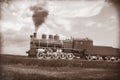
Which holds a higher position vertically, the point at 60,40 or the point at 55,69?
the point at 60,40

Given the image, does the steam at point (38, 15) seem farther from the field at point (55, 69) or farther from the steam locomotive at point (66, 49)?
the field at point (55, 69)

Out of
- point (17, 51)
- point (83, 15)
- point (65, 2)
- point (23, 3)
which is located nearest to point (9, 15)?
point (23, 3)

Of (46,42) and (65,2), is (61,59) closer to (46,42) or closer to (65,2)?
(46,42)

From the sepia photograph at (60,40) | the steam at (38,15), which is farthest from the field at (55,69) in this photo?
the steam at (38,15)

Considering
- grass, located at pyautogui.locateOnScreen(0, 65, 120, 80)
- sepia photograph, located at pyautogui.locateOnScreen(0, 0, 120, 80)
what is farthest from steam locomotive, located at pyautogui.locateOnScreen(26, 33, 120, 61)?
grass, located at pyautogui.locateOnScreen(0, 65, 120, 80)

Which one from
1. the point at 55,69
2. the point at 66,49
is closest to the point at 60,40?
the point at 66,49

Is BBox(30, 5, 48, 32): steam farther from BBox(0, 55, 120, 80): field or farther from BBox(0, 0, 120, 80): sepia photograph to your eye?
BBox(0, 55, 120, 80): field

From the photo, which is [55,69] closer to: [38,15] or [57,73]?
[57,73]
